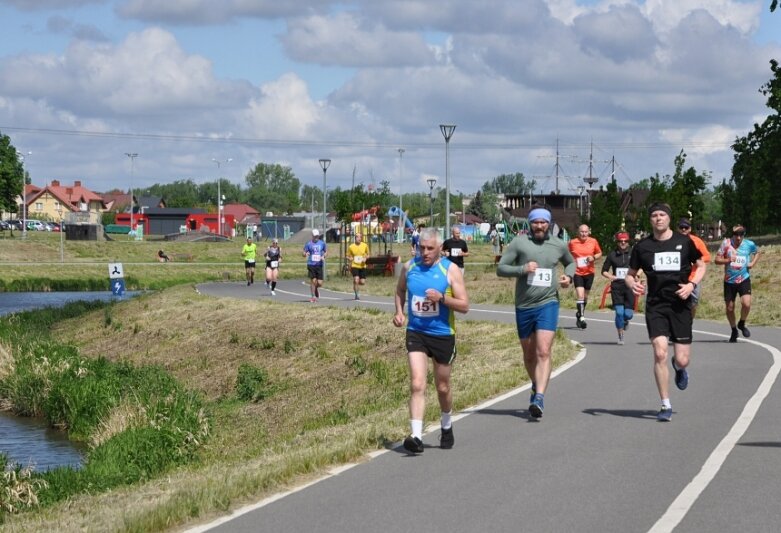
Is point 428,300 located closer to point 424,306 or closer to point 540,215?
point 424,306

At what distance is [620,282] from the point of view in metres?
20.2

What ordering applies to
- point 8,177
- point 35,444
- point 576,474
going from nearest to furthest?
point 576,474, point 35,444, point 8,177

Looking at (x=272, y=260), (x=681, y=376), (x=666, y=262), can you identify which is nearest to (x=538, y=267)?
(x=666, y=262)

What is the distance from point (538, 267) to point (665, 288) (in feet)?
3.87

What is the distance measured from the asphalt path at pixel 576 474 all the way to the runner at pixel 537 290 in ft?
1.58

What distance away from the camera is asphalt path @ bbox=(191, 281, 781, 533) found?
7637 millimetres

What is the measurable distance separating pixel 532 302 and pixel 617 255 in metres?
8.85

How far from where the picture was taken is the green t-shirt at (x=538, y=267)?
11.8m

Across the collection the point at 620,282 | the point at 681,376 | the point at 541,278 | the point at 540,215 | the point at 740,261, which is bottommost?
the point at 681,376

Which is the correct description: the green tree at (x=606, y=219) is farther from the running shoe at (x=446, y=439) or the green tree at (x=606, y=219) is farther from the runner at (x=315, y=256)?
the running shoe at (x=446, y=439)

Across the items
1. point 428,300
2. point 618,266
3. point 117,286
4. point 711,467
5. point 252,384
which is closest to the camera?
point 711,467

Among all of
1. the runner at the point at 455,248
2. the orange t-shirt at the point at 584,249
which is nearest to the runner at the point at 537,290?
the orange t-shirt at the point at 584,249

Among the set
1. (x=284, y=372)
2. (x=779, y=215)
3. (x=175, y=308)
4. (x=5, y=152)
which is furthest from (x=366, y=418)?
(x=5, y=152)

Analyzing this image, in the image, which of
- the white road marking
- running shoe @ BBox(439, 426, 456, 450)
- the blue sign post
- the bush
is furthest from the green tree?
running shoe @ BBox(439, 426, 456, 450)
